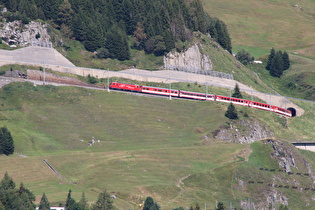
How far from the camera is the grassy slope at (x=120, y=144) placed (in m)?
139

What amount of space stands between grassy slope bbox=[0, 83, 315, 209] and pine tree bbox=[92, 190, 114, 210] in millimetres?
5828

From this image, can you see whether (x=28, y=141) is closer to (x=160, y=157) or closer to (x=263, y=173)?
(x=160, y=157)

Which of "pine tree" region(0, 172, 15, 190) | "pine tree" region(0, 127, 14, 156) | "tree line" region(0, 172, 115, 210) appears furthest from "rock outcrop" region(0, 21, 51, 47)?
"tree line" region(0, 172, 115, 210)

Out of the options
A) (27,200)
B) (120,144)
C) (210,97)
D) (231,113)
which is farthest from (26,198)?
(210,97)

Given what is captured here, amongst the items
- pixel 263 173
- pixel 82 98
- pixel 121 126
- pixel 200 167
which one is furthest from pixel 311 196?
pixel 82 98

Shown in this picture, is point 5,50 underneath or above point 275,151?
above

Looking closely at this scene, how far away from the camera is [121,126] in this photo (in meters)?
170

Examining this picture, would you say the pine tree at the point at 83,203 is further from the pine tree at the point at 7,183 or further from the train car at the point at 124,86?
the train car at the point at 124,86

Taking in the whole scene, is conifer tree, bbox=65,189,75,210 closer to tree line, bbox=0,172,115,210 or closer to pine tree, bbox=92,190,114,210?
tree line, bbox=0,172,115,210

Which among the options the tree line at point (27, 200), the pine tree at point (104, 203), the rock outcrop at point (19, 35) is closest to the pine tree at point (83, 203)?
the tree line at point (27, 200)

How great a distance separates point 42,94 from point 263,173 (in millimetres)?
49911

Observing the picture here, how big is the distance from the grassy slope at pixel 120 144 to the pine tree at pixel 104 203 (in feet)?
19.1

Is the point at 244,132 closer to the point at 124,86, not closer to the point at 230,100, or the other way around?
the point at 230,100

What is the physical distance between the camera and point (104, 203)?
405 feet
